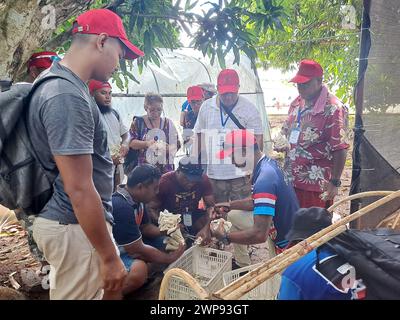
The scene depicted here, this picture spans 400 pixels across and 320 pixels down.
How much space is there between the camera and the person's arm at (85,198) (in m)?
1.49

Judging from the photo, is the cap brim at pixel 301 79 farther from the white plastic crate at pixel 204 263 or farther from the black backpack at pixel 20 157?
the black backpack at pixel 20 157

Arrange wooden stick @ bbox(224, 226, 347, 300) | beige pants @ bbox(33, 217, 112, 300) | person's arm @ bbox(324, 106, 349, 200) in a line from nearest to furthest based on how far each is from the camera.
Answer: wooden stick @ bbox(224, 226, 347, 300)
beige pants @ bbox(33, 217, 112, 300)
person's arm @ bbox(324, 106, 349, 200)

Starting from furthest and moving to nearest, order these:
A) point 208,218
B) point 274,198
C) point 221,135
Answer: point 221,135 → point 208,218 → point 274,198

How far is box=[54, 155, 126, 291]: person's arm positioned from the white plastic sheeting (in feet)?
16.5

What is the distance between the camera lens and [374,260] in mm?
1343

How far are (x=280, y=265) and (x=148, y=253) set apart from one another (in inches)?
70.1

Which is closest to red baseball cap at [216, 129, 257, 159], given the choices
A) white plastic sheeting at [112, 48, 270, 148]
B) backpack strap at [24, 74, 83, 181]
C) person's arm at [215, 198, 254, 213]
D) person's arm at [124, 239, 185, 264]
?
person's arm at [215, 198, 254, 213]

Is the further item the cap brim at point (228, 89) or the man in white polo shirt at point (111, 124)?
the cap brim at point (228, 89)

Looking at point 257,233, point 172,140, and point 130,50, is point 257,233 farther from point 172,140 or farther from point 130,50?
point 172,140

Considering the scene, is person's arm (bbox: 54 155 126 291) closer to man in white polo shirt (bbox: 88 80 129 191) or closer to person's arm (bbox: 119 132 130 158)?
man in white polo shirt (bbox: 88 80 129 191)

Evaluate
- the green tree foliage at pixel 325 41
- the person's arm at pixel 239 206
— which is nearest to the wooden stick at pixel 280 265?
the person's arm at pixel 239 206

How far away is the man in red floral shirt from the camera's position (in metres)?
3.36

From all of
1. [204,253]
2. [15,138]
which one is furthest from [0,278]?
[15,138]

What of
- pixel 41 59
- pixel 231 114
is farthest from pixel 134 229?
pixel 231 114
